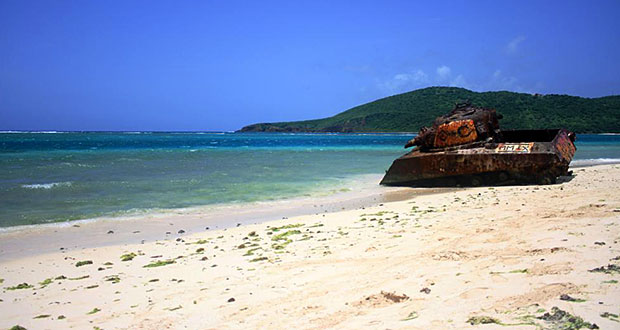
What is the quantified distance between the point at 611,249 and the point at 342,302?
6.57 ft

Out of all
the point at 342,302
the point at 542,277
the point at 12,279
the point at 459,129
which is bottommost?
the point at 12,279

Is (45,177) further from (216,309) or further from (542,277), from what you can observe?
(542,277)

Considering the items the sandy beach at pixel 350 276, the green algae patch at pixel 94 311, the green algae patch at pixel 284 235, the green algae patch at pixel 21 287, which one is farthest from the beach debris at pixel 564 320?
the green algae patch at pixel 21 287

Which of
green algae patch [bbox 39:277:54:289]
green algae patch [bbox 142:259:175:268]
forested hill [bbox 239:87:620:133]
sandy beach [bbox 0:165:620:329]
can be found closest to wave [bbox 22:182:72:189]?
sandy beach [bbox 0:165:620:329]

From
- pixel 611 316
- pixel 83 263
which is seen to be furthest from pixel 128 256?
pixel 611 316

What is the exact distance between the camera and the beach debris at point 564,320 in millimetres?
2021

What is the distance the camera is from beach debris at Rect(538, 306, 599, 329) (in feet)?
6.63

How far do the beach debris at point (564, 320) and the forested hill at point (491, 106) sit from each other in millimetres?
69668

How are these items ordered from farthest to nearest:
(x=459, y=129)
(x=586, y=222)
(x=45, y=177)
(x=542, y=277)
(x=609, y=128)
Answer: (x=609, y=128) < (x=45, y=177) < (x=459, y=129) < (x=586, y=222) < (x=542, y=277)

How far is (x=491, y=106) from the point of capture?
77625 mm

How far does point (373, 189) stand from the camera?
34.4 ft

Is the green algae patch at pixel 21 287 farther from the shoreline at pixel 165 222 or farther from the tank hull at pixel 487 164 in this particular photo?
the tank hull at pixel 487 164

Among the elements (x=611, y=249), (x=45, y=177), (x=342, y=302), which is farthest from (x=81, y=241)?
(x=45, y=177)

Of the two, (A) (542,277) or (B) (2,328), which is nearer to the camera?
(A) (542,277)
